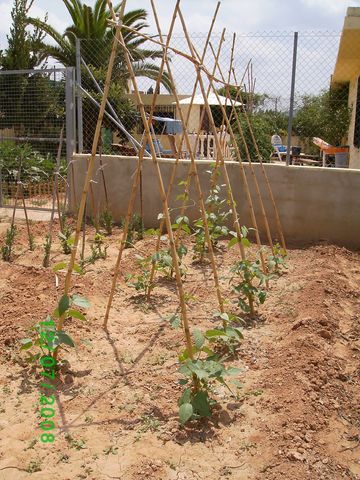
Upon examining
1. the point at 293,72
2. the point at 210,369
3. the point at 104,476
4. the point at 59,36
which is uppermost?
the point at 59,36

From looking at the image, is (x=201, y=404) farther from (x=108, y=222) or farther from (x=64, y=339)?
(x=108, y=222)

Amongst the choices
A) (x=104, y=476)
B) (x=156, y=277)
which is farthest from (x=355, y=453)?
(x=156, y=277)

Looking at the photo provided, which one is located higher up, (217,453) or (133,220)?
(133,220)

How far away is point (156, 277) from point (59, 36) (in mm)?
12865

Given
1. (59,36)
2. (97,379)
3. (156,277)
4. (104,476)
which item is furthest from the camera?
(59,36)

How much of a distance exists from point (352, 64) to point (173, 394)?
27.9ft

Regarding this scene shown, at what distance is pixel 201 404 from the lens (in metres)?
2.44

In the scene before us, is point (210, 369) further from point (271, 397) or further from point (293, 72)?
point (293, 72)

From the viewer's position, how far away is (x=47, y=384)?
9.30ft

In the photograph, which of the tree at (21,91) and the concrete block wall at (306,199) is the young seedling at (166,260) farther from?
the tree at (21,91)

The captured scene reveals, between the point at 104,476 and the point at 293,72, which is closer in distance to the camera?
the point at 104,476

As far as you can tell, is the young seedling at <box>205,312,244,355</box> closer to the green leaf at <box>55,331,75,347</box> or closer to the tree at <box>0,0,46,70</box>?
the green leaf at <box>55,331,75,347</box>

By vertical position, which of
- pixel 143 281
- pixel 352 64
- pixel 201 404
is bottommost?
pixel 201 404

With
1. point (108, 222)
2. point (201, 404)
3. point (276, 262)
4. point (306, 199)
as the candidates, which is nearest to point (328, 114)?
point (306, 199)
